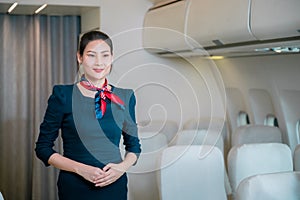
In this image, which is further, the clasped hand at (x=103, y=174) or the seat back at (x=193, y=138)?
the seat back at (x=193, y=138)

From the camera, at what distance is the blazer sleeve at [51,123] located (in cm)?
242

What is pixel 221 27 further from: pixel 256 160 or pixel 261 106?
pixel 261 106

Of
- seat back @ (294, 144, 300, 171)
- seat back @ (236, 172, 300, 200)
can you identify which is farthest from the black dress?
seat back @ (294, 144, 300, 171)

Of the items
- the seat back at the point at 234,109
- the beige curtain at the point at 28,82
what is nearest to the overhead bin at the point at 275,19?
→ the seat back at the point at 234,109

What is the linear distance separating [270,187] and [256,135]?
6.91 feet

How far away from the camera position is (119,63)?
→ 4.62 metres

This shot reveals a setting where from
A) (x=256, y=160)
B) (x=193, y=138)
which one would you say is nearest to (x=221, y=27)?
(x=256, y=160)

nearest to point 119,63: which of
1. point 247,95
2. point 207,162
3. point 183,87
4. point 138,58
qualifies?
point 138,58

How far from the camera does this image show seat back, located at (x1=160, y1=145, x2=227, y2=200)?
3.24m

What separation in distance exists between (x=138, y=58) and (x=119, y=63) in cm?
21

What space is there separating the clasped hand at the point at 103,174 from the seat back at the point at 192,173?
0.77 meters

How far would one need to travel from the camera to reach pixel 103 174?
7.93ft

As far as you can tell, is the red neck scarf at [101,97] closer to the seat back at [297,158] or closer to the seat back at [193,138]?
the seat back at [297,158]

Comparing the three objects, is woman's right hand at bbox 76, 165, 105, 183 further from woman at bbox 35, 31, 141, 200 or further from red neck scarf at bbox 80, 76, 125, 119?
red neck scarf at bbox 80, 76, 125, 119
